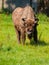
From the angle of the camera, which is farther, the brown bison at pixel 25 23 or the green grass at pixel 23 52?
the brown bison at pixel 25 23

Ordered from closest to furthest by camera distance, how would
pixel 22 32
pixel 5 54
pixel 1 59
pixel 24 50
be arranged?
pixel 1 59, pixel 5 54, pixel 24 50, pixel 22 32

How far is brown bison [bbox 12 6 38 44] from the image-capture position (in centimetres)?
1140

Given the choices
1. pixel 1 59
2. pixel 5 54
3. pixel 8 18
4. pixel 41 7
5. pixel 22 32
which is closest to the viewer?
pixel 1 59

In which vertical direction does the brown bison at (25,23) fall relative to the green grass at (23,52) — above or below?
above

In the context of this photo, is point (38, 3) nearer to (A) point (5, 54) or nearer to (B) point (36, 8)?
(B) point (36, 8)

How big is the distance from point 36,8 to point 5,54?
14605mm

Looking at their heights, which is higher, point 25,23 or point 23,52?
point 25,23

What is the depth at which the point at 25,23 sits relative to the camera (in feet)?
37.8

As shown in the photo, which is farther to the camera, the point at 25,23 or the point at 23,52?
the point at 25,23

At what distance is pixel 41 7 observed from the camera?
24.0 meters

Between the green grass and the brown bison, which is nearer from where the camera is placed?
the green grass

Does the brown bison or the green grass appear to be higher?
the brown bison

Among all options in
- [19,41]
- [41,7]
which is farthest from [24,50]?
[41,7]

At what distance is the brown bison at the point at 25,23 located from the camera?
11.4 meters
